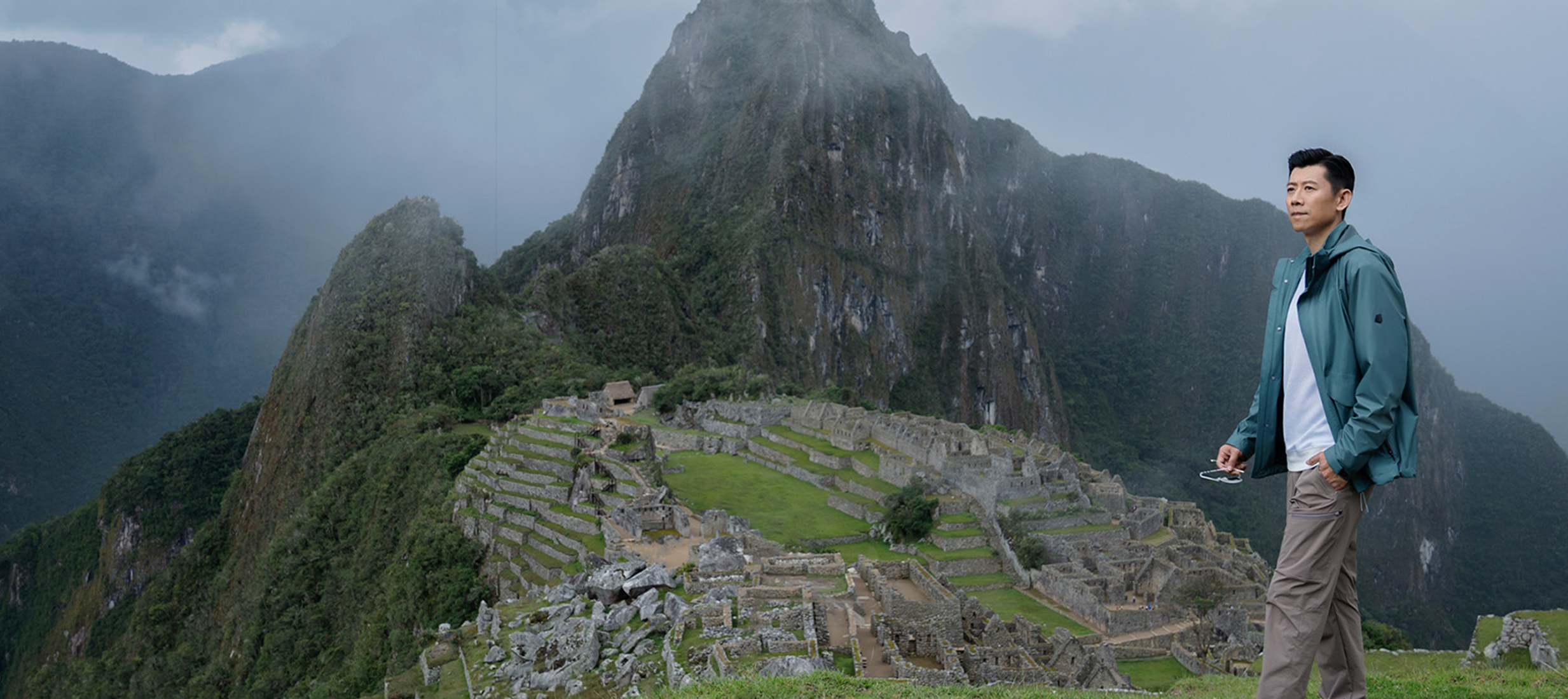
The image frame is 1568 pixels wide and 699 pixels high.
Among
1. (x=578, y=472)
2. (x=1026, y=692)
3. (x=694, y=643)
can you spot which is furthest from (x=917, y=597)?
(x=578, y=472)

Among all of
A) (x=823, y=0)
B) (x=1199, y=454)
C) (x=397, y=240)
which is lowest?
(x=1199, y=454)

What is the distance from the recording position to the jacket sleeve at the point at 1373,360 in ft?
13.9

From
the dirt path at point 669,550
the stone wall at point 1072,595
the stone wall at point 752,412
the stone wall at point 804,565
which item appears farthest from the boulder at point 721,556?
the stone wall at point 752,412

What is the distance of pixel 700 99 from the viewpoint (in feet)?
476

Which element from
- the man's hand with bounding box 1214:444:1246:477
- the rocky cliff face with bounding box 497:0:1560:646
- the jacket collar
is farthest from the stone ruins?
the rocky cliff face with bounding box 497:0:1560:646

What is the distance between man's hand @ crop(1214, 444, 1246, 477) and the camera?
4.99 meters

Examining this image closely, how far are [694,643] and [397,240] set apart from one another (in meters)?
72.3

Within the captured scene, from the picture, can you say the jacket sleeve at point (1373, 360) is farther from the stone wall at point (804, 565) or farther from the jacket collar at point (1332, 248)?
the stone wall at point (804, 565)

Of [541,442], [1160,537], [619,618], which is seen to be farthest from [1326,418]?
[1160,537]

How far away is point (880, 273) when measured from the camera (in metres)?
133

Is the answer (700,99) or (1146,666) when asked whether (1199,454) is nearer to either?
(700,99)

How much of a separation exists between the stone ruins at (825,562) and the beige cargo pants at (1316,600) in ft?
15.3

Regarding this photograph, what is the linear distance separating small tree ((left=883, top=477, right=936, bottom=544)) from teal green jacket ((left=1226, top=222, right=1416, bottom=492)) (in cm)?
2799

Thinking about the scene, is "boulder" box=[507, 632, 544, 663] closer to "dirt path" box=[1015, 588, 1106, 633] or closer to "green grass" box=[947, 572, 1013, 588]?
"dirt path" box=[1015, 588, 1106, 633]
